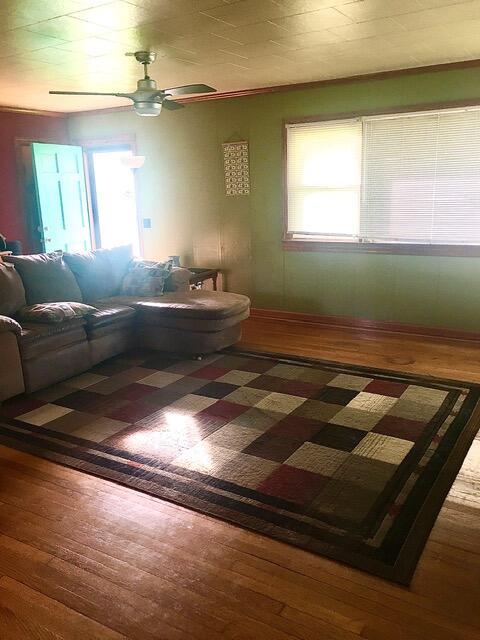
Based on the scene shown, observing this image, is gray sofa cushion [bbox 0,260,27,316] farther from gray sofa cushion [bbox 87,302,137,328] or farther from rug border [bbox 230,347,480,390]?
rug border [bbox 230,347,480,390]

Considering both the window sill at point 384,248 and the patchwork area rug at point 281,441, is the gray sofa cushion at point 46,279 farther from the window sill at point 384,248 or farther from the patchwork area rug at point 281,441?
Answer: the window sill at point 384,248

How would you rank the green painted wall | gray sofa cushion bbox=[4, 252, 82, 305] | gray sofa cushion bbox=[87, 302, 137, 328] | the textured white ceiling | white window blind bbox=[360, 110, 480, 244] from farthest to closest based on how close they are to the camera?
1. the green painted wall
2. white window blind bbox=[360, 110, 480, 244]
3. gray sofa cushion bbox=[4, 252, 82, 305]
4. gray sofa cushion bbox=[87, 302, 137, 328]
5. the textured white ceiling

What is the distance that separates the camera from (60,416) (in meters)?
3.56

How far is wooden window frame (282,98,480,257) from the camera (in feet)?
15.9

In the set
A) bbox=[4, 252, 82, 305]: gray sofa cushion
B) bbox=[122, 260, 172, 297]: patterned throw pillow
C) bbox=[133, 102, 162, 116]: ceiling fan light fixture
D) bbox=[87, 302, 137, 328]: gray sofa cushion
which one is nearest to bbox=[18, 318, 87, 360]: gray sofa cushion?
bbox=[87, 302, 137, 328]: gray sofa cushion

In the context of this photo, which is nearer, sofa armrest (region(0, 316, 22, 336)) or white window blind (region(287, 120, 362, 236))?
sofa armrest (region(0, 316, 22, 336))

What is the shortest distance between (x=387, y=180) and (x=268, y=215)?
4.57ft

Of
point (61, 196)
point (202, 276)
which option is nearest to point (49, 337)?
point (202, 276)

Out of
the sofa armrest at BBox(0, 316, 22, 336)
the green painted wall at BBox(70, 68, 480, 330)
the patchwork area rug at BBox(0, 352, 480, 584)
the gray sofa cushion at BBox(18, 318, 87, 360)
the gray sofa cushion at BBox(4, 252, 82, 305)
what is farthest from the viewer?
the green painted wall at BBox(70, 68, 480, 330)

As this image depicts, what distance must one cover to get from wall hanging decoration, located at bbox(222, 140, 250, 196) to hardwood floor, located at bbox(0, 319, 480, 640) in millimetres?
4159

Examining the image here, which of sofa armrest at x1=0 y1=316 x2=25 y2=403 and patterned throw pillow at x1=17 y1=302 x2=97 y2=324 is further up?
patterned throw pillow at x1=17 y1=302 x2=97 y2=324

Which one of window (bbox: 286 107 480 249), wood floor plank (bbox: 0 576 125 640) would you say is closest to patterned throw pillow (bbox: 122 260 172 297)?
window (bbox: 286 107 480 249)

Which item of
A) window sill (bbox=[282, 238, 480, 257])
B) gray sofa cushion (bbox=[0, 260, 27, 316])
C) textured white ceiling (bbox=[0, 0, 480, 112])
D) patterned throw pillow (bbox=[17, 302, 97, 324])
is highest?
textured white ceiling (bbox=[0, 0, 480, 112])

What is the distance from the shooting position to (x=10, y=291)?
4262mm
